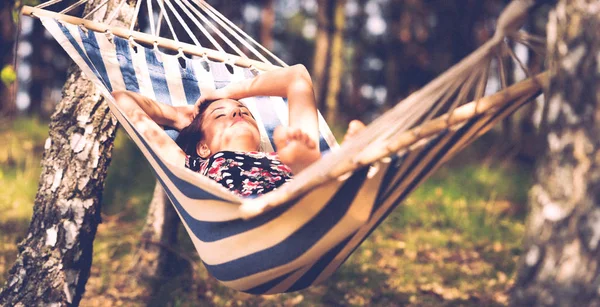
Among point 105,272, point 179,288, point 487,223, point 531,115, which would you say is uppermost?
point 531,115

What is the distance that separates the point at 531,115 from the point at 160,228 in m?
5.17

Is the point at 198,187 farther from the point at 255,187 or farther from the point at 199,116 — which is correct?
the point at 199,116

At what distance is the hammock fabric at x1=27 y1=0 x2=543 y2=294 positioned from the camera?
1.24 metres

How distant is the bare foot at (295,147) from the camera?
1740 millimetres

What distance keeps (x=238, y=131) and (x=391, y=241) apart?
1.46m

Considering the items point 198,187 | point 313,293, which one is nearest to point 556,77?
point 198,187

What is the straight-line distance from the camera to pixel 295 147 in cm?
176

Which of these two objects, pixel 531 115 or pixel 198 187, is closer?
pixel 198 187

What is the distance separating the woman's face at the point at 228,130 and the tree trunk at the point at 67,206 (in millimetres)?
345

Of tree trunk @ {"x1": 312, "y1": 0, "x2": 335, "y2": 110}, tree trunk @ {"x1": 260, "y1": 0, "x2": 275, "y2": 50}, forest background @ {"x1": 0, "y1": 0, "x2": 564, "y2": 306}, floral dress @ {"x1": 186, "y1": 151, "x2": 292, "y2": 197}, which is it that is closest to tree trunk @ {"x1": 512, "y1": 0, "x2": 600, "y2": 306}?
forest background @ {"x1": 0, "y1": 0, "x2": 564, "y2": 306}

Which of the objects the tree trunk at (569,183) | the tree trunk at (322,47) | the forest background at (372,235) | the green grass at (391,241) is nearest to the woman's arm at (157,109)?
the forest background at (372,235)

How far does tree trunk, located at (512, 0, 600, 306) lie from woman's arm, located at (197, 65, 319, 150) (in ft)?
2.85

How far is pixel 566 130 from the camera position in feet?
3.40

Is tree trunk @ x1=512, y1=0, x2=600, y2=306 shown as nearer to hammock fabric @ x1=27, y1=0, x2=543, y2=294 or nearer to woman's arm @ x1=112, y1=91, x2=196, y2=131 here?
hammock fabric @ x1=27, y1=0, x2=543, y2=294
